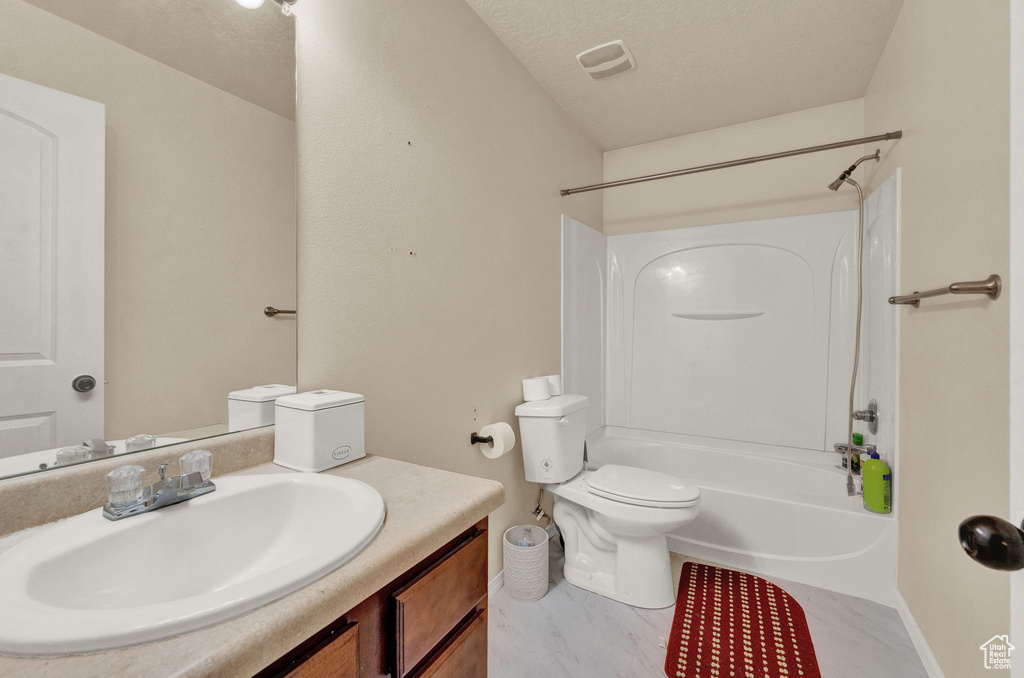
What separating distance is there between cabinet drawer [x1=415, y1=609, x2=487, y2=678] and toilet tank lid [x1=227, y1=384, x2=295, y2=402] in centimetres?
69

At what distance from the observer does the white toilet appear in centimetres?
180

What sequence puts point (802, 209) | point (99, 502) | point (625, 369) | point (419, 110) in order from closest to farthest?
1. point (99, 502)
2. point (419, 110)
3. point (802, 209)
4. point (625, 369)

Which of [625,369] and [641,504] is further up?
[625,369]

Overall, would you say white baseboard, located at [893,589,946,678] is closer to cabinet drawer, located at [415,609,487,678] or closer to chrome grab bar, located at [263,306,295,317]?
cabinet drawer, located at [415,609,487,678]

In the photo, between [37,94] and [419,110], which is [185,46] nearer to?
[37,94]

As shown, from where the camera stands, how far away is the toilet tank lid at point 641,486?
180 centimetres

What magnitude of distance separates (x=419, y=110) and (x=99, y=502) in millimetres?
1372

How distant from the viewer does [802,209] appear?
260 cm

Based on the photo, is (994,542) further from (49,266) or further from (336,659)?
(49,266)

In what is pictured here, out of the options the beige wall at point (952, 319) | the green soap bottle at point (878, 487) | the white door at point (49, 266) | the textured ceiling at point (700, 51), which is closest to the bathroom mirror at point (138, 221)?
the white door at point (49, 266)

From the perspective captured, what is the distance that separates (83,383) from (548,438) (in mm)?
1562

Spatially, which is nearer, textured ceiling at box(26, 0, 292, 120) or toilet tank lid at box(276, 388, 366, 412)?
textured ceiling at box(26, 0, 292, 120)

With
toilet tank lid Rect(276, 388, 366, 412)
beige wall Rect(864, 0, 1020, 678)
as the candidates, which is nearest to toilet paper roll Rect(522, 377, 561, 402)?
toilet tank lid Rect(276, 388, 366, 412)
